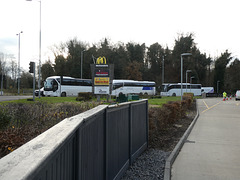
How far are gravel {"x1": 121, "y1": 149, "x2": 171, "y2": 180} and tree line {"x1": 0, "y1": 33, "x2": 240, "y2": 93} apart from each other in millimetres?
51889

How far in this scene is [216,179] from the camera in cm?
482

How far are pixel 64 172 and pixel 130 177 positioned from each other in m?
3.06

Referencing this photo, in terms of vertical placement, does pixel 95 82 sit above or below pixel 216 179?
above

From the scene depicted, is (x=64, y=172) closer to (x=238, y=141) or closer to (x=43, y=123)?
(x=43, y=123)

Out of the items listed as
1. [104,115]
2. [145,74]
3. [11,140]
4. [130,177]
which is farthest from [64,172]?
[145,74]

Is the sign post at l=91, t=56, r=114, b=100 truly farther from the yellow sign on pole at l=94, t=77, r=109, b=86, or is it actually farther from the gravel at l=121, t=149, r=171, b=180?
the gravel at l=121, t=149, r=171, b=180

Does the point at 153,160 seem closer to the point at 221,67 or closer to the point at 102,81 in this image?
the point at 102,81

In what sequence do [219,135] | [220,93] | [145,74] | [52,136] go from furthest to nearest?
[220,93], [145,74], [219,135], [52,136]

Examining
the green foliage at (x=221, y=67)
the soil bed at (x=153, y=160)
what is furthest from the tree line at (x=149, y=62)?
the soil bed at (x=153, y=160)

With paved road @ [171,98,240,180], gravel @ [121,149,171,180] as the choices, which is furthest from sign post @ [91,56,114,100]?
gravel @ [121,149,171,180]

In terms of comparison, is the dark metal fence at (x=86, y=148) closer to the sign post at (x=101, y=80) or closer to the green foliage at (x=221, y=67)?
the sign post at (x=101, y=80)

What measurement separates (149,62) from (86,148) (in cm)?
7709

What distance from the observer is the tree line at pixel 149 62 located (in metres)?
60.5

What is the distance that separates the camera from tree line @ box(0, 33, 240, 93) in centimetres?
6054
